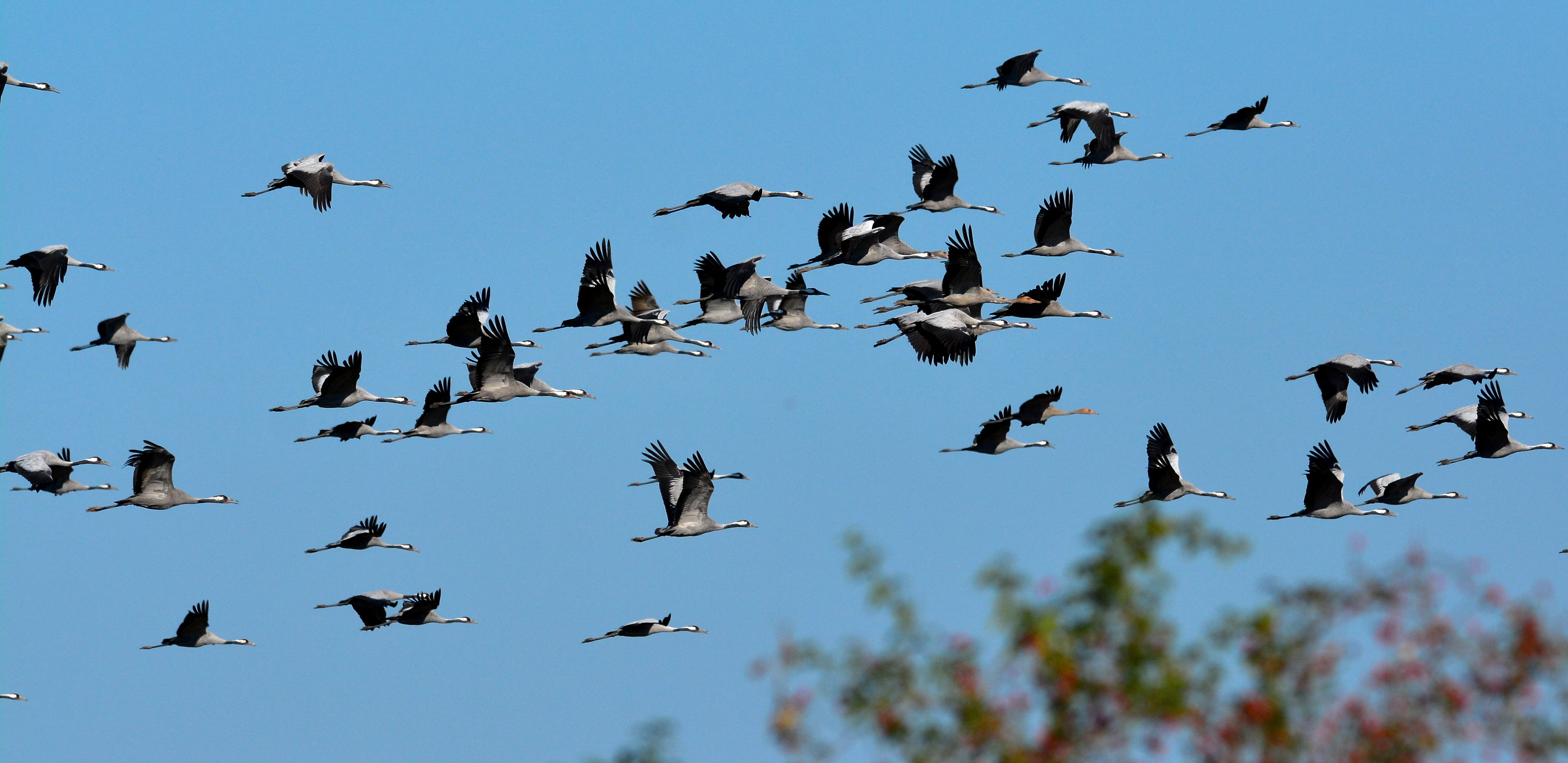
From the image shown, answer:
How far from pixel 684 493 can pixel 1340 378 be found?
1237cm

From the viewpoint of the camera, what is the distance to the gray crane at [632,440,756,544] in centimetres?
3303

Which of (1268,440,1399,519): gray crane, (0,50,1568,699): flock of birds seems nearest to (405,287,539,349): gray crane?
(0,50,1568,699): flock of birds

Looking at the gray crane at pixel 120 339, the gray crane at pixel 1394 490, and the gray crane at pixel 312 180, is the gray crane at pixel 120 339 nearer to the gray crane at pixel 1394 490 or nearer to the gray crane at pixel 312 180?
the gray crane at pixel 312 180

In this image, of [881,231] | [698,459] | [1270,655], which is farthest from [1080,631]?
[881,231]

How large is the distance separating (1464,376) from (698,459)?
13.8 meters

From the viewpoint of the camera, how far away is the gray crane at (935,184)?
3759cm

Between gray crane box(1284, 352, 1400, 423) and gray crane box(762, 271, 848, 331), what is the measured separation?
977cm

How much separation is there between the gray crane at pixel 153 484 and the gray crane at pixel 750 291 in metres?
10.7

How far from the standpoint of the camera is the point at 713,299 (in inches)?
1422

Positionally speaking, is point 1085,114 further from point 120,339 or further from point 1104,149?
point 120,339

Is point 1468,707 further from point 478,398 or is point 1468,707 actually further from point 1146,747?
point 478,398

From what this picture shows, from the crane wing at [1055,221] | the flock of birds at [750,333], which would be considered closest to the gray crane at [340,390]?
the flock of birds at [750,333]

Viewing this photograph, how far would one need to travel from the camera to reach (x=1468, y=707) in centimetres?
1191

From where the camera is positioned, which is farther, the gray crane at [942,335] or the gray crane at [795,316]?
the gray crane at [795,316]
